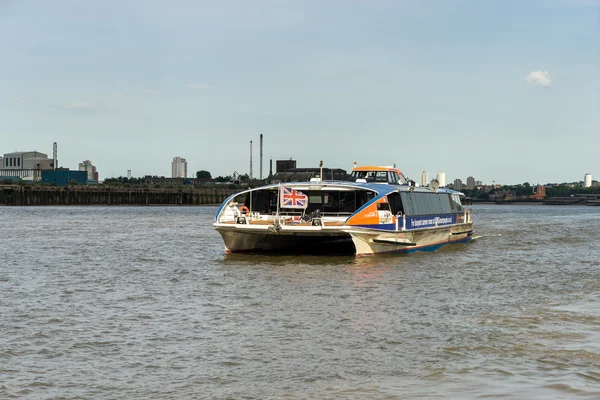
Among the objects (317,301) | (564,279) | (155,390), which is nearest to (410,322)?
(317,301)

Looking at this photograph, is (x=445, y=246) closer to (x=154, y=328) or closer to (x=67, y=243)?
(x=67, y=243)

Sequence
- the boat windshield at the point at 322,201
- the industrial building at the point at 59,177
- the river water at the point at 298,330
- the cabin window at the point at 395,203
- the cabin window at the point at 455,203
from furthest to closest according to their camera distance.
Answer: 1. the industrial building at the point at 59,177
2. the cabin window at the point at 455,203
3. the boat windshield at the point at 322,201
4. the cabin window at the point at 395,203
5. the river water at the point at 298,330

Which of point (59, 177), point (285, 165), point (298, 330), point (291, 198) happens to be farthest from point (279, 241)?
point (59, 177)

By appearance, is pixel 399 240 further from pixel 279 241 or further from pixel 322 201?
pixel 279 241

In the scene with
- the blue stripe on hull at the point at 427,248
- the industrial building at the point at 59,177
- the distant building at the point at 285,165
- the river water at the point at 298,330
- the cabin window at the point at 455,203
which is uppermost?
the distant building at the point at 285,165


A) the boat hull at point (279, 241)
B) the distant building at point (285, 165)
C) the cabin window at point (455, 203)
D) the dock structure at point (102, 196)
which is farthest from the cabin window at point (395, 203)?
the distant building at point (285, 165)

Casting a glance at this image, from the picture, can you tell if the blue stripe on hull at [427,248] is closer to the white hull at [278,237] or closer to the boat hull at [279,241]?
the boat hull at [279,241]

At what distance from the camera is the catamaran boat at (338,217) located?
2820cm

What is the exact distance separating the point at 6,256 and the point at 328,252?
1359cm

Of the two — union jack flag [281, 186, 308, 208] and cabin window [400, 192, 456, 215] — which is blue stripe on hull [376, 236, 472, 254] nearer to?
cabin window [400, 192, 456, 215]

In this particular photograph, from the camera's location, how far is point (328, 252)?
32688mm

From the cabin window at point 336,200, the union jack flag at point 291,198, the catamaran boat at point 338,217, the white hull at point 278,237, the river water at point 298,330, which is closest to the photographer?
the river water at point 298,330

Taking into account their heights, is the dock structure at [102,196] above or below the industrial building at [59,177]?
below

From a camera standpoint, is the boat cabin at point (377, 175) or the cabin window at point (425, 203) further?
the boat cabin at point (377, 175)
